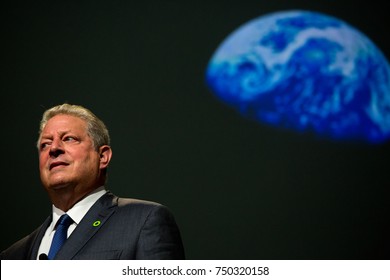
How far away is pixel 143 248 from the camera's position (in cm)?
218

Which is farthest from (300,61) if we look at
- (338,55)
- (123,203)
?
(123,203)

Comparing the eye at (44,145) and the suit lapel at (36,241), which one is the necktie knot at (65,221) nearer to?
the suit lapel at (36,241)

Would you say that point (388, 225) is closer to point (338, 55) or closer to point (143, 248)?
point (338, 55)

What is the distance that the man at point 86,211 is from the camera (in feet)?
7.20

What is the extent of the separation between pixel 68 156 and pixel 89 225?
335 millimetres

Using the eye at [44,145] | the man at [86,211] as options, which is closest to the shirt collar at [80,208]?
the man at [86,211]

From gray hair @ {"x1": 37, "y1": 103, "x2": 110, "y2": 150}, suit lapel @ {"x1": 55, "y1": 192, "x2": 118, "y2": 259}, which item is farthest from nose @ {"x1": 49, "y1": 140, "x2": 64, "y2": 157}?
suit lapel @ {"x1": 55, "y1": 192, "x2": 118, "y2": 259}

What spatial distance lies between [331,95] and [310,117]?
0.99 ft

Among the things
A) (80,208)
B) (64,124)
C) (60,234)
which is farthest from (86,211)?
Answer: (64,124)

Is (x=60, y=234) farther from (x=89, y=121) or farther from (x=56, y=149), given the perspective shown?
(x=89, y=121)

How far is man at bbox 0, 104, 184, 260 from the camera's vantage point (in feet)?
7.20

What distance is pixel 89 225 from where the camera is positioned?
7.49ft

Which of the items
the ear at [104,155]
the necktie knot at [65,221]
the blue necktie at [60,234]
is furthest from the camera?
the ear at [104,155]

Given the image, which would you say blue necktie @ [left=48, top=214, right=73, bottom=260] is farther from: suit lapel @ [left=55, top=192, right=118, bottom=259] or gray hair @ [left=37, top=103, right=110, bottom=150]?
gray hair @ [left=37, top=103, right=110, bottom=150]
